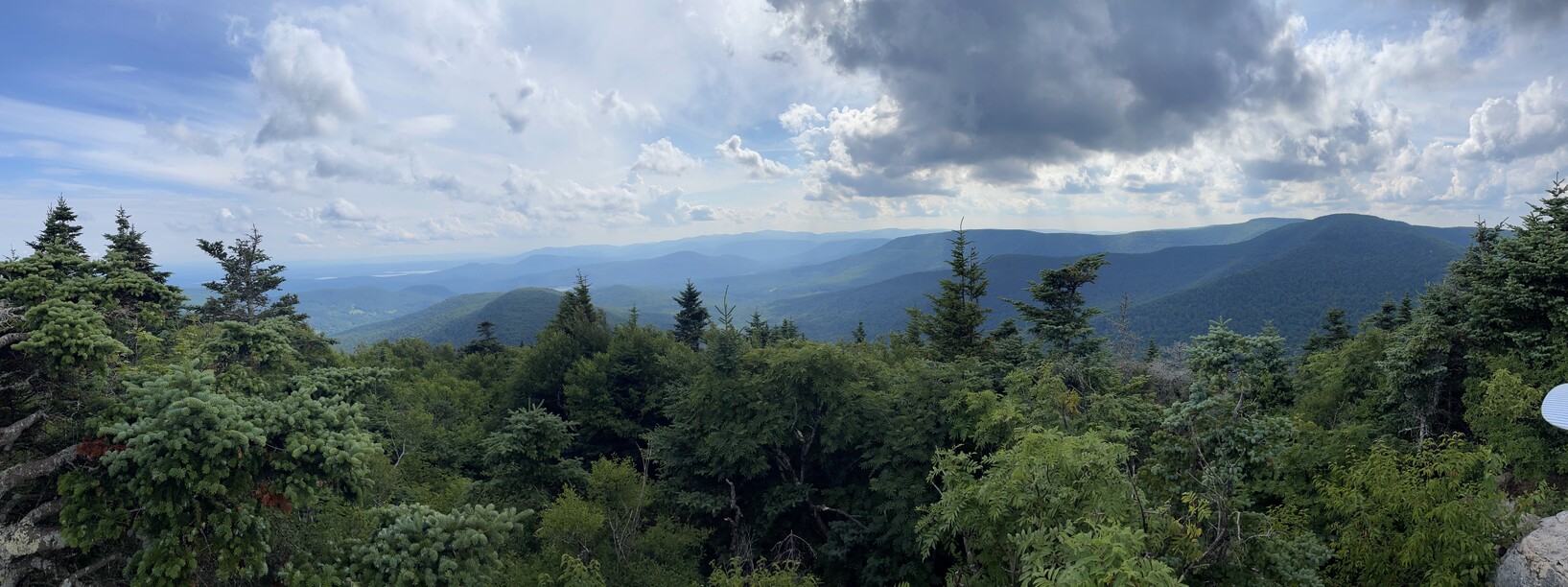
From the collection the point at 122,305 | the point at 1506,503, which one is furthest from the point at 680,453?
the point at 1506,503

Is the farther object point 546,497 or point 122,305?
point 546,497

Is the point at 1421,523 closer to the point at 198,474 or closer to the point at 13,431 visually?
the point at 198,474

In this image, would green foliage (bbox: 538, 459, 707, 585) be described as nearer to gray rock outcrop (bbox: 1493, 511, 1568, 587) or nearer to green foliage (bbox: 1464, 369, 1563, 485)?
gray rock outcrop (bbox: 1493, 511, 1568, 587)

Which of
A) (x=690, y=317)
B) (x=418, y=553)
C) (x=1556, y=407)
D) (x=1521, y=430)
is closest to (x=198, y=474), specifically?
(x=418, y=553)

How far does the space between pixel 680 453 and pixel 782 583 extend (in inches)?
360

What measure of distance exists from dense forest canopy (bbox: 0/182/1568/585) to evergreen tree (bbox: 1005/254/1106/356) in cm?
18

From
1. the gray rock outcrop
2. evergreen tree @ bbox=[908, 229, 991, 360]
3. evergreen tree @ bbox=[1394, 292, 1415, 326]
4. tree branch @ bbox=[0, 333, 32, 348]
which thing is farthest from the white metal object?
evergreen tree @ bbox=[1394, 292, 1415, 326]

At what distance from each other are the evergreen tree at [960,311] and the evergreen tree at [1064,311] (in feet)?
10.2

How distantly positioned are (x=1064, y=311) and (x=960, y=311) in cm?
494

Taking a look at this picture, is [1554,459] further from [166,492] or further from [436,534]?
[166,492]

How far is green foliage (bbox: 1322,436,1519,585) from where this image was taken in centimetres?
908

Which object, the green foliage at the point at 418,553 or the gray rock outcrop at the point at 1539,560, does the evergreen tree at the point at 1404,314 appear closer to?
the gray rock outcrop at the point at 1539,560

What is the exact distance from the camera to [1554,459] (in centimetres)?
1269

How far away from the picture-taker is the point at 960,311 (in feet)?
94.0
